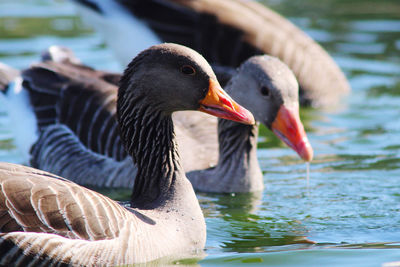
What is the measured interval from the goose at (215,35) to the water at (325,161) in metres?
0.60

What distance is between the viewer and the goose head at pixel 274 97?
8.92 m

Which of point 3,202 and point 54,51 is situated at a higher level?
point 54,51

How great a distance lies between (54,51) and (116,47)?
2.18 meters

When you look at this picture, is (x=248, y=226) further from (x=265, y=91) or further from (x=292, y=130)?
(x=265, y=91)

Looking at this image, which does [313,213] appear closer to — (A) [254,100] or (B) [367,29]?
(A) [254,100]

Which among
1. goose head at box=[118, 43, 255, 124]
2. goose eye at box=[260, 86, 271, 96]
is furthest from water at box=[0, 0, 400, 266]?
goose head at box=[118, 43, 255, 124]

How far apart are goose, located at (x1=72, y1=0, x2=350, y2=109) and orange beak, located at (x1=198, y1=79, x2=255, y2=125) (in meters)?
5.93

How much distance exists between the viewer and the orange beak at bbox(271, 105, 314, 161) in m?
8.78

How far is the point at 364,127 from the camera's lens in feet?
40.0

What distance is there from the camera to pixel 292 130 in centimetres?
891

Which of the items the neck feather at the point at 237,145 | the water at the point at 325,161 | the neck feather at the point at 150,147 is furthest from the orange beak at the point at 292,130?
the neck feather at the point at 150,147

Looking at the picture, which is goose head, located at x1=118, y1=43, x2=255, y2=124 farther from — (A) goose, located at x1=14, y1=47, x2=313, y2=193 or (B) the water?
(A) goose, located at x1=14, y1=47, x2=313, y2=193

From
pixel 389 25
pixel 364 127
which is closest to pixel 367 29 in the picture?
Answer: pixel 389 25

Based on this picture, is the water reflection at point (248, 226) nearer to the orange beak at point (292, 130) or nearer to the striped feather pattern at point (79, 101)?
the orange beak at point (292, 130)
